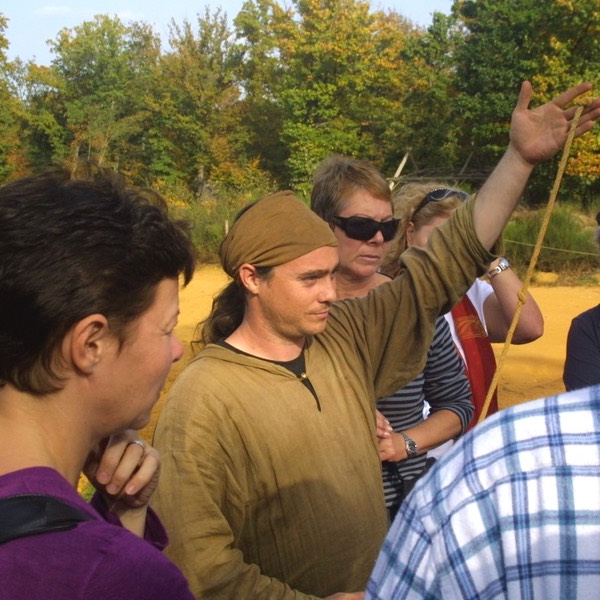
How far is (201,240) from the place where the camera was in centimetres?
2055

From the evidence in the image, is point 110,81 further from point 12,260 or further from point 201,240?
point 12,260

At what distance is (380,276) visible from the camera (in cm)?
335

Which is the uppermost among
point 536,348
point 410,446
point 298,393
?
point 298,393

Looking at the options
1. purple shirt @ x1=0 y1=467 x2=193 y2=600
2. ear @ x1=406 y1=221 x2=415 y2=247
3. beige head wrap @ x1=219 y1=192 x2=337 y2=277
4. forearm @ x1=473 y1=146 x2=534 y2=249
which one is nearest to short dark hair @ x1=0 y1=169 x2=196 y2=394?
purple shirt @ x1=0 y1=467 x2=193 y2=600

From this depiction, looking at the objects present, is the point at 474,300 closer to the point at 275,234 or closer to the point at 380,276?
the point at 380,276

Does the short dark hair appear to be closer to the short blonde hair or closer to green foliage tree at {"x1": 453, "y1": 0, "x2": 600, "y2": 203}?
the short blonde hair

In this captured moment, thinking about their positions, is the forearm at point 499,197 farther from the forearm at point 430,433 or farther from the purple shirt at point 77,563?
the purple shirt at point 77,563

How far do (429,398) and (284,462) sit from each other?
127 cm

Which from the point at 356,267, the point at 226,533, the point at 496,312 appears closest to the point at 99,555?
the point at 226,533

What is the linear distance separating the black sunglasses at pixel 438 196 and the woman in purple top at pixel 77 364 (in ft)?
7.37

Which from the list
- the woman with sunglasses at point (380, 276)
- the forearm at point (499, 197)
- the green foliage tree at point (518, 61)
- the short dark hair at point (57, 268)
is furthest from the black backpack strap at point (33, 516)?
the green foliage tree at point (518, 61)

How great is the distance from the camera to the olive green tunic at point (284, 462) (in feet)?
6.53

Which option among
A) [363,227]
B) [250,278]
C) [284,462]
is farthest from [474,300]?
[284,462]

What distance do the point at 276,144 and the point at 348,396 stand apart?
39.2 m
